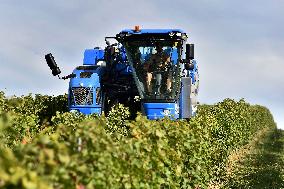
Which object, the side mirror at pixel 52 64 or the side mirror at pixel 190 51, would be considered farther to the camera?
the side mirror at pixel 52 64

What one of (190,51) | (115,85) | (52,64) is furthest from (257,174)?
(52,64)

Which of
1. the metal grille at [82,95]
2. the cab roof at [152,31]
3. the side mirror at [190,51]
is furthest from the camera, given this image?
the metal grille at [82,95]

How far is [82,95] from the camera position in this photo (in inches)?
538

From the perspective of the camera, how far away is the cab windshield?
42.5ft

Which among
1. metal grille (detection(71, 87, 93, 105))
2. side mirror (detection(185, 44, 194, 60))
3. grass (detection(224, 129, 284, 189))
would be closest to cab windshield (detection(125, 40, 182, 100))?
side mirror (detection(185, 44, 194, 60))

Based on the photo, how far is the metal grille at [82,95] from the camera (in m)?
13.6

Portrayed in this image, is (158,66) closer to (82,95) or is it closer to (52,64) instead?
(82,95)

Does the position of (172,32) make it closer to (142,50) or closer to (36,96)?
(142,50)

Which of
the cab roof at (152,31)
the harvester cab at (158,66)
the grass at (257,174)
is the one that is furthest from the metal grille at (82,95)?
the grass at (257,174)

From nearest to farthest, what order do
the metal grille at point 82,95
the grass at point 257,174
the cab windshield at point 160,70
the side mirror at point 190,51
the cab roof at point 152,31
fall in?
the side mirror at point 190,51 → the cab roof at point 152,31 → the cab windshield at point 160,70 → the metal grille at point 82,95 → the grass at point 257,174

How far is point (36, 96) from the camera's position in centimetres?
1817

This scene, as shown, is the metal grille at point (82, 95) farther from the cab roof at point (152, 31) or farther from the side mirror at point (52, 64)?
the cab roof at point (152, 31)

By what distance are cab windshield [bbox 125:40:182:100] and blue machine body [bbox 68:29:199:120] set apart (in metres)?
0.05

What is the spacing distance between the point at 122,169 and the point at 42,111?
1134cm
